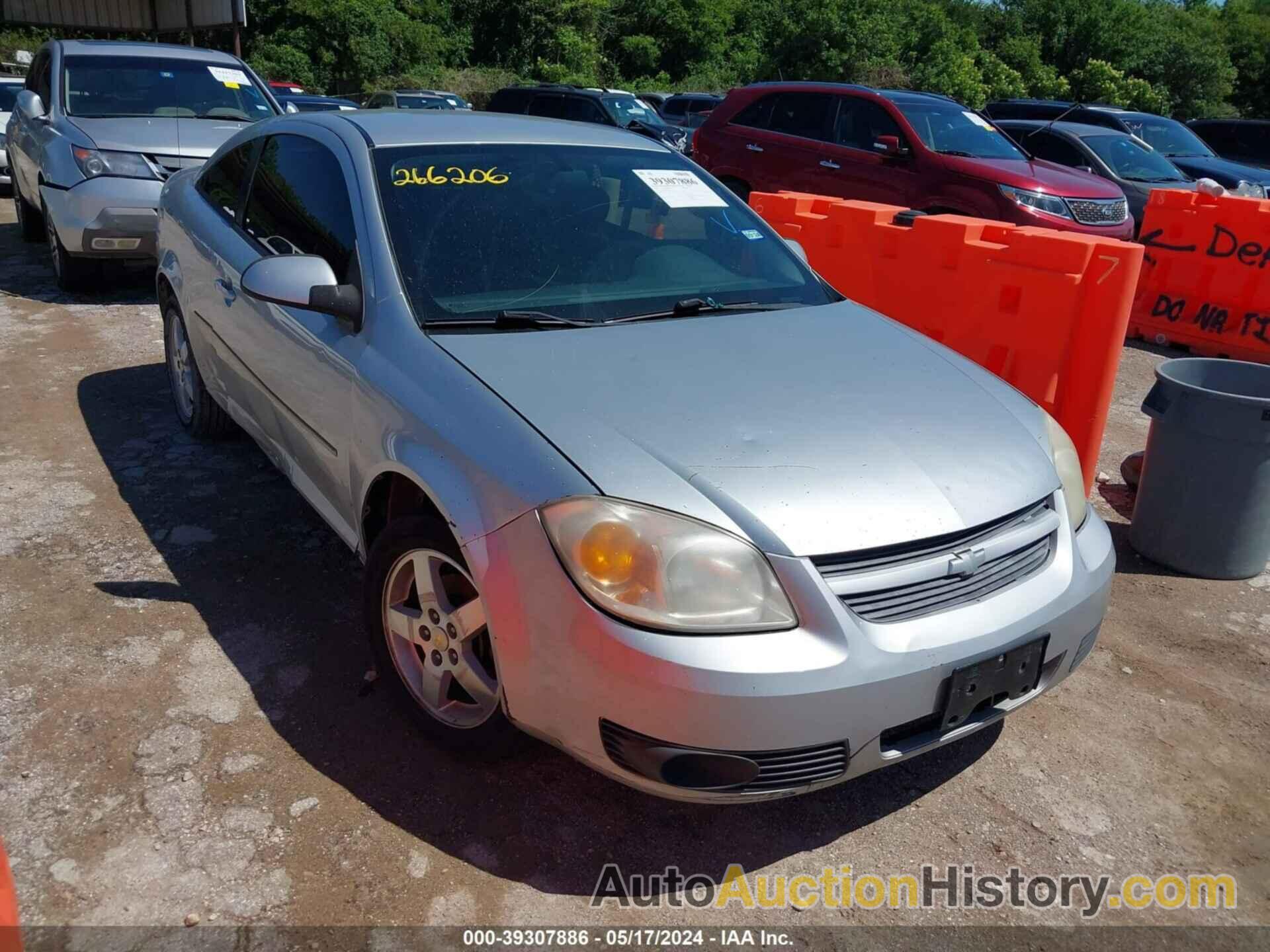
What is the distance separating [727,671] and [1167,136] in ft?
45.0

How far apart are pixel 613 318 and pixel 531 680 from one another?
1248mm

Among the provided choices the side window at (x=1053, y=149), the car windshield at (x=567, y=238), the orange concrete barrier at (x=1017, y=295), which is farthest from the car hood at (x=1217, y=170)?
the car windshield at (x=567, y=238)

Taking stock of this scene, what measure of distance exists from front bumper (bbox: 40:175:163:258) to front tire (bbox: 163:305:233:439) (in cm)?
257

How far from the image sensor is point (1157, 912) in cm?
255

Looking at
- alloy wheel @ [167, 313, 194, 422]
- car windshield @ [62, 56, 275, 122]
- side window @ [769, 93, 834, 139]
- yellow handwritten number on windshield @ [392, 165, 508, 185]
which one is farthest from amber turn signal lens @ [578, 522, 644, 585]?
side window @ [769, 93, 834, 139]

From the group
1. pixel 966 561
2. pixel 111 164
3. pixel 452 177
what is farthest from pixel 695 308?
pixel 111 164

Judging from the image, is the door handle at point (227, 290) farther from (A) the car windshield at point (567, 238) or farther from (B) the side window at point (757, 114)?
(B) the side window at point (757, 114)

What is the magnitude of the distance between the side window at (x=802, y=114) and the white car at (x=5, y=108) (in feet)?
28.8

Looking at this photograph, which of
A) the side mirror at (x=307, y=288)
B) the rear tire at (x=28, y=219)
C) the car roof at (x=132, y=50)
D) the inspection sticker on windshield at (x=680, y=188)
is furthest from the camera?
the rear tire at (x=28, y=219)

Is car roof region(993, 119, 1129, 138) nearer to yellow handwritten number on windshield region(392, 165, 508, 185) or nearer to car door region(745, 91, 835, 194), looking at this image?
car door region(745, 91, 835, 194)

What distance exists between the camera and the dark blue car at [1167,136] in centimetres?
1198

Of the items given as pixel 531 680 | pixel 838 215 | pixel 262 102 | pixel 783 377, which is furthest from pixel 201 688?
pixel 262 102

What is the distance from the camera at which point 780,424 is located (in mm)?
2627

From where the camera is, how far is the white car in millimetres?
12391
